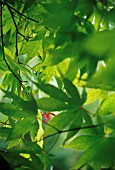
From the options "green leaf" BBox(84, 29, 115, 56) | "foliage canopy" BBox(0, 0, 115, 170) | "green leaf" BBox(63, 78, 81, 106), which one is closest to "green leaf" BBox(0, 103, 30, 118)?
"foliage canopy" BBox(0, 0, 115, 170)

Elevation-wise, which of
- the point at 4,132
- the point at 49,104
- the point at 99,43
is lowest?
the point at 4,132

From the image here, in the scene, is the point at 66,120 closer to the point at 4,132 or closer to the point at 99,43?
the point at 4,132

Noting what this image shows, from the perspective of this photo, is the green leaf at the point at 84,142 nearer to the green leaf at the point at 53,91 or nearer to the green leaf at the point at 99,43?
the green leaf at the point at 53,91

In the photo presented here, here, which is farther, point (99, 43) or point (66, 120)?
point (66, 120)

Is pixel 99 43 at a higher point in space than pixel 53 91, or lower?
higher

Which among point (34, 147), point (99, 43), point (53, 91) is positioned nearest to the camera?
point (99, 43)

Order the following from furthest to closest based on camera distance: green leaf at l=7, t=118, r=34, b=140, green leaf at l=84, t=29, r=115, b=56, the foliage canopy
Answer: green leaf at l=7, t=118, r=34, b=140
the foliage canopy
green leaf at l=84, t=29, r=115, b=56

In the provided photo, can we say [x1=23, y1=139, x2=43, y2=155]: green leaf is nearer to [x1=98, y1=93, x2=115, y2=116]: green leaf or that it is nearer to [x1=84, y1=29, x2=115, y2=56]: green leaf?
[x1=98, y1=93, x2=115, y2=116]: green leaf

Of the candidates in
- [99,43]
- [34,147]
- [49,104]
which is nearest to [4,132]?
[34,147]

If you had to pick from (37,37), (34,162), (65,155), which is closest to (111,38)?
(34,162)

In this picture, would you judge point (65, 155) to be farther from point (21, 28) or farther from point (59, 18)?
point (59, 18)

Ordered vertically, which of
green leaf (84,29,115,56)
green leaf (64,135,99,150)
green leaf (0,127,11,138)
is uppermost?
green leaf (84,29,115,56)

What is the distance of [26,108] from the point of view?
553 mm

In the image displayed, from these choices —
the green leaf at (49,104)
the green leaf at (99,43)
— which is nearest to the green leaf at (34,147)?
the green leaf at (49,104)
